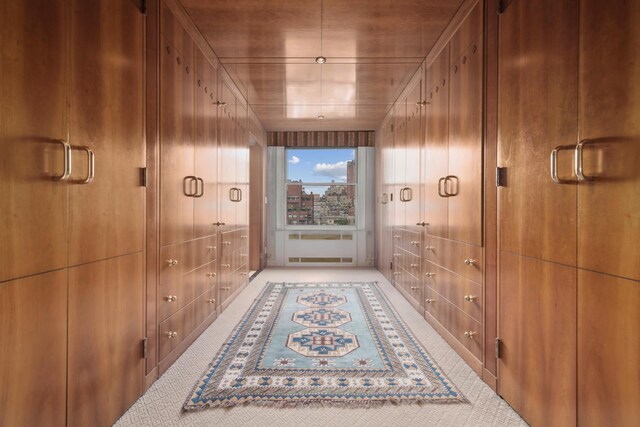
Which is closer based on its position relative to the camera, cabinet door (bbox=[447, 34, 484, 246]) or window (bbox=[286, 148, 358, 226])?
cabinet door (bbox=[447, 34, 484, 246])

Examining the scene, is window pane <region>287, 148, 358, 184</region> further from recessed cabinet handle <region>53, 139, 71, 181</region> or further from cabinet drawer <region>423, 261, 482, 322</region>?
recessed cabinet handle <region>53, 139, 71, 181</region>

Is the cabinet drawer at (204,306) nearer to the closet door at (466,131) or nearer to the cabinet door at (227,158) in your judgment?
the cabinet door at (227,158)

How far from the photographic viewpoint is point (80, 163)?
1395 millimetres

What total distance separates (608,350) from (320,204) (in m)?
5.31

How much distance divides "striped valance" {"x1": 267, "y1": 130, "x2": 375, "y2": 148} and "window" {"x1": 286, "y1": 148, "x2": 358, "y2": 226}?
0.22 m

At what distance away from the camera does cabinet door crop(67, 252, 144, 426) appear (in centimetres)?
141

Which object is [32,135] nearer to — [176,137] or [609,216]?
[176,137]

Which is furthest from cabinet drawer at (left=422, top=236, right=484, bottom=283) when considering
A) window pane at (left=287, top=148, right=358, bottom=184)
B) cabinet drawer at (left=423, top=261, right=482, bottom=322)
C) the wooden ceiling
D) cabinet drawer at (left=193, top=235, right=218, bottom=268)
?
window pane at (left=287, top=148, right=358, bottom=184)

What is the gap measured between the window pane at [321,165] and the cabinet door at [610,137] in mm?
5062

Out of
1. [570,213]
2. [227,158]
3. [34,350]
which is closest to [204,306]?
[227,158]

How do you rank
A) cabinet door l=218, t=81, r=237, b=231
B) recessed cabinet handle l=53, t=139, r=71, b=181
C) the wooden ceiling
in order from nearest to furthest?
recessed cabinet handle l=53, t=139, r=71, b=181, the wooden ceiling, cabinet door l=218, t=81, r=237, b=231

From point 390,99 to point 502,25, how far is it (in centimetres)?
252

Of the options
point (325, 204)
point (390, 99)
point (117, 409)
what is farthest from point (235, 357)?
point (325, 204)

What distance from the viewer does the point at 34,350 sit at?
3.92ft
